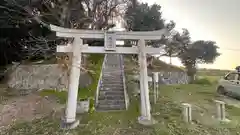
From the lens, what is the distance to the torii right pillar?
6938 millimetres

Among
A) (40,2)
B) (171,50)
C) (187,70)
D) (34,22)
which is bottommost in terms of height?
(187,70)

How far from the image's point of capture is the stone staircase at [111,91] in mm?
8344

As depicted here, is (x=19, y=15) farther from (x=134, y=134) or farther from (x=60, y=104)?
(x=134, y=134)

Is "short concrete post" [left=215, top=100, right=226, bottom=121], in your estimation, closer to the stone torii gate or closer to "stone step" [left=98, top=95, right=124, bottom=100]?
the stone torii gate

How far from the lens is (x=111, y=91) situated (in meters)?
9.32

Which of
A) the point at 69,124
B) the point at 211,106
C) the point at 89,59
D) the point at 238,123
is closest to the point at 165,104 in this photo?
the point at 211,106

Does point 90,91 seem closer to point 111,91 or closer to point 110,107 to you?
point 111,91

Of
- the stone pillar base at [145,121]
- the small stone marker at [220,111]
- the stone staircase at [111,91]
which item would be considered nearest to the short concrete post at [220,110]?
the small stone marker at [220,111]

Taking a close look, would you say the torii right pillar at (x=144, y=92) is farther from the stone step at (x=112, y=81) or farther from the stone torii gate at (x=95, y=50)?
the stone step at (x=112, y=81)

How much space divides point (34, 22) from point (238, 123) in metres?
12.6

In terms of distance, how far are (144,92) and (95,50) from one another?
2.32 meters

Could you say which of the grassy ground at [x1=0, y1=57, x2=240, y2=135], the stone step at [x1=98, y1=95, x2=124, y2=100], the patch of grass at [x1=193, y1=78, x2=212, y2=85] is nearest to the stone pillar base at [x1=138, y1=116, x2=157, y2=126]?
the grassy ground at [x1=0, y1=57, x2=240, y2=135]

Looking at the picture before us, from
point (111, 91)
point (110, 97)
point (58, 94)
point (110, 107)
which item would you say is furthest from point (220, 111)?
point (58, 94)

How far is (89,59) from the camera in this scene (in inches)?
508
